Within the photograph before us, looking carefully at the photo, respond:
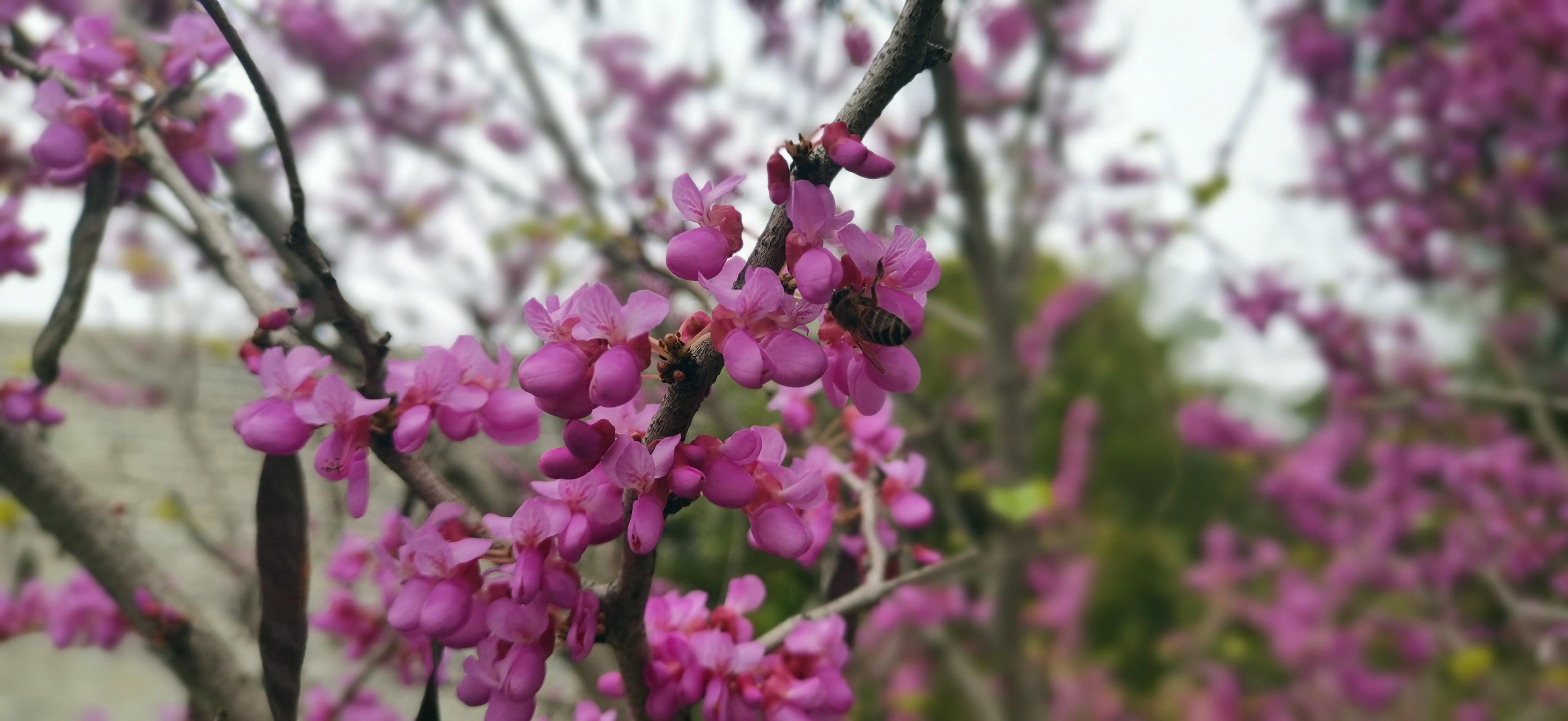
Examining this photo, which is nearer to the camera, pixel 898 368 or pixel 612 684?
pixel 898 368

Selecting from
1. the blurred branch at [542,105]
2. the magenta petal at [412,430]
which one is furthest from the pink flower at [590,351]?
the blurred branch at [542,105]

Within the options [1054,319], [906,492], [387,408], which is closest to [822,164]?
[387,408]

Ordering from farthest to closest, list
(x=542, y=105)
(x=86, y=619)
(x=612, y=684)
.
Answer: (x=542, y=105), (x=86, y=619), (x=612, y=684)

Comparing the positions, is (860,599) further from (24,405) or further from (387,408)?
(24,405)

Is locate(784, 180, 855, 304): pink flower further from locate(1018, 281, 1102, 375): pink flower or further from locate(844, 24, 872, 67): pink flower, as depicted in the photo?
locate(1018, 281, 1102, 375): pink flower

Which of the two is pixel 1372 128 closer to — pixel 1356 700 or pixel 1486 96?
pixel 1486 96

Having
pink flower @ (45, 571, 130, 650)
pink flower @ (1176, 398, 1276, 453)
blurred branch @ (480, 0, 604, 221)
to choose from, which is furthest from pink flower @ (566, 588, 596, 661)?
pink flower @ (1176, 398, 1276, 453)

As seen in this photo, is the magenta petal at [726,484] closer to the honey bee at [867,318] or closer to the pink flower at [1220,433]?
the honey bee at [867,318]
